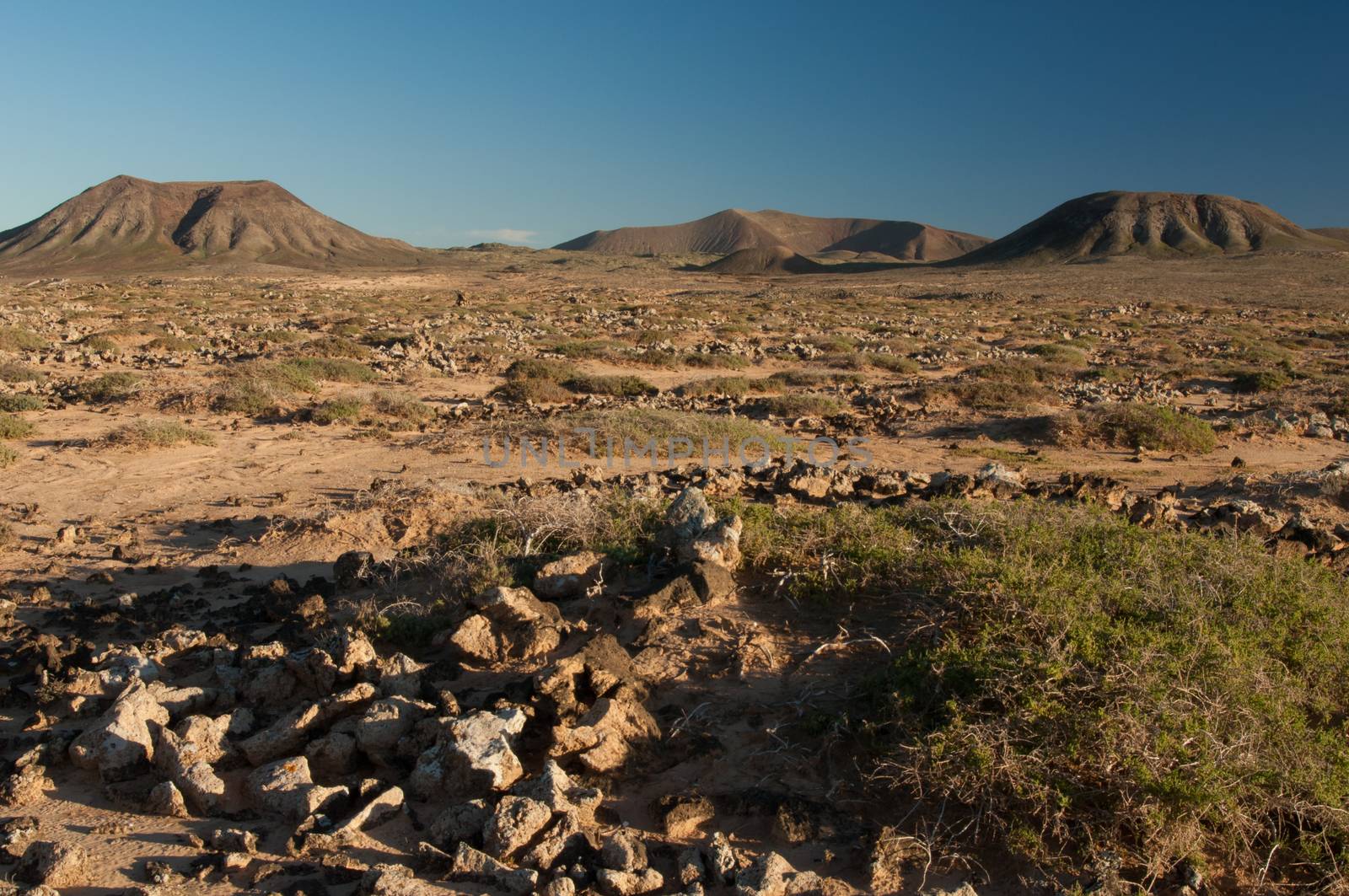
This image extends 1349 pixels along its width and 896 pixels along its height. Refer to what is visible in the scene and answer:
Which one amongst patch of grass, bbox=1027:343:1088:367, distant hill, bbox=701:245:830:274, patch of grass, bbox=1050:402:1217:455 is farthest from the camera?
distant hill, bbox=701:245:830:274

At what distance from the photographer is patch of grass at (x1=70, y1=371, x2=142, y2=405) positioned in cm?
1252

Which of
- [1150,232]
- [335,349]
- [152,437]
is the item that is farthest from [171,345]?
[1150,232]

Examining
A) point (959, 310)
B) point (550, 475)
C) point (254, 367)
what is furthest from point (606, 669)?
point (959, 310)

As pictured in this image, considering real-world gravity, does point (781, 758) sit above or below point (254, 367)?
below

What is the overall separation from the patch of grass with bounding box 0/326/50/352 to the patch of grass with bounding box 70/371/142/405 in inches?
197

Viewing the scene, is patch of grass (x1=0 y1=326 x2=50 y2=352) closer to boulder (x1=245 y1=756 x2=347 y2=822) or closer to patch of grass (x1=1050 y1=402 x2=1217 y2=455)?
boulder (x1=245 y1=756 x2=347 y2=822)

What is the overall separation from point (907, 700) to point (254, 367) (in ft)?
45.6

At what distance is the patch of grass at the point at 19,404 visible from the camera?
Answer: 1168 cm

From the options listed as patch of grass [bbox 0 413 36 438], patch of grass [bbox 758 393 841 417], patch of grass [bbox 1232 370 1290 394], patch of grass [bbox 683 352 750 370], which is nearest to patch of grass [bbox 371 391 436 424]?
patch of grass [bbox 0 413 36 438]

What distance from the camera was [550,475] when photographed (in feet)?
30.1

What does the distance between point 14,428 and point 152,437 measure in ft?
6.14

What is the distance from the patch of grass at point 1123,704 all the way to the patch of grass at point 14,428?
10.5 meters

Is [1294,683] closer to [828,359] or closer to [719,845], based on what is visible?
[719,845]

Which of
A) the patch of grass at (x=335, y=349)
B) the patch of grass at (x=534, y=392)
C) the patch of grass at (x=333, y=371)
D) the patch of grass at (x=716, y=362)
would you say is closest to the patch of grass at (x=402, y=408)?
the patch of grass at (x=534, y=392)
